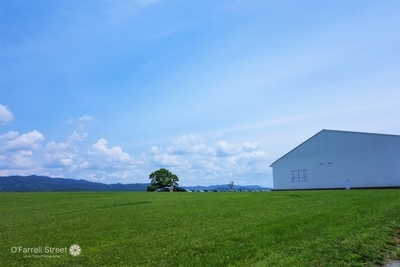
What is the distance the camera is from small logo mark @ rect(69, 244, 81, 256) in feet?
32.3

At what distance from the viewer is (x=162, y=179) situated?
88625mm

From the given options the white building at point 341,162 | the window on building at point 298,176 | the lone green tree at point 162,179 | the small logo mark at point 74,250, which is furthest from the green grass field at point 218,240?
the lone green tree at point 162,179

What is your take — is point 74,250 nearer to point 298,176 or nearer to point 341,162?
point 341,162

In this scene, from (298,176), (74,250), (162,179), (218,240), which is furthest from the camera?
(162,179)

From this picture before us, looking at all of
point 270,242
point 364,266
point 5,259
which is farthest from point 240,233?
point 5,259

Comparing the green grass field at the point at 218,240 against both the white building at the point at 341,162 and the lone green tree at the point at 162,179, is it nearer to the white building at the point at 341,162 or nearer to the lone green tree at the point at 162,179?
the white building at the point at 341,162

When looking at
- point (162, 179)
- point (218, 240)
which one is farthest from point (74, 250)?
point (162, 179)

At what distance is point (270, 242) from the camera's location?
1020 centimetres

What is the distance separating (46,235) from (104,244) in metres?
3.78

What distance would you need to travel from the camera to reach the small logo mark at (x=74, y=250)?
9856mm

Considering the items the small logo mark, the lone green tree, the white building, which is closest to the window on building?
the white building

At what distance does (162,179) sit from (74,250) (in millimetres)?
79223

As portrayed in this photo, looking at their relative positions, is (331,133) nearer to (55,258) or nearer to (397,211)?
(397,211)

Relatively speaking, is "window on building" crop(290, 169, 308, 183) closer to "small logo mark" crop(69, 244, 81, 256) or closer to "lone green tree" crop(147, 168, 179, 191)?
"lone green tree" crop(147, 168, 179, 191)
